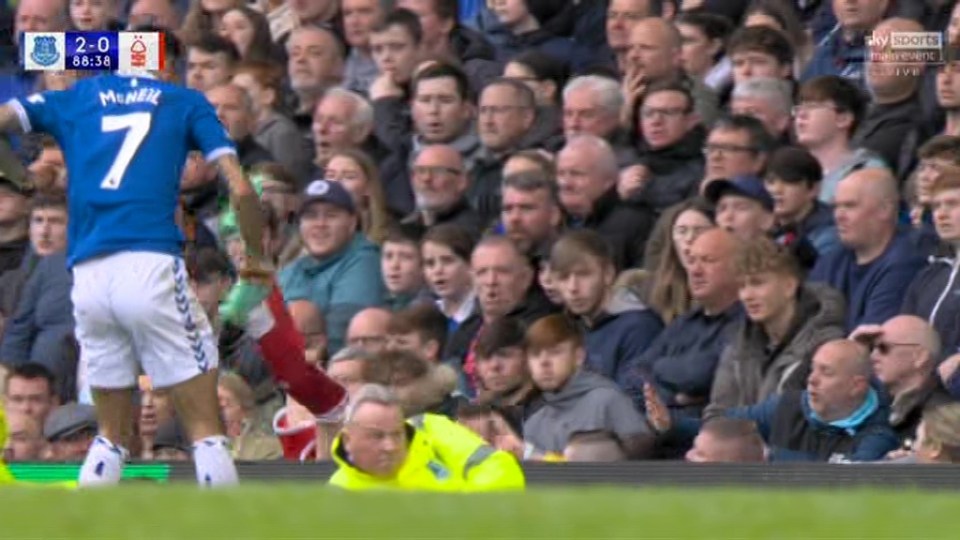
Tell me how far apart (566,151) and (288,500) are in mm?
6224

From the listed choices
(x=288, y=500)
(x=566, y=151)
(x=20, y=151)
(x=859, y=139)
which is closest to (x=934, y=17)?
(x=859, y=139)

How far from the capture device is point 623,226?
1427 cm

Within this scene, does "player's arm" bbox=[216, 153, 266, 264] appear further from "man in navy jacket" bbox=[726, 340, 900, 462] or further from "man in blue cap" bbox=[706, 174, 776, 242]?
"man in blue cap" bbox=[706, 174, 776, 242]

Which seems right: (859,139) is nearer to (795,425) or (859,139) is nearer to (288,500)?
(795,425)

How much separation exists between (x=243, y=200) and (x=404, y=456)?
1.05 m

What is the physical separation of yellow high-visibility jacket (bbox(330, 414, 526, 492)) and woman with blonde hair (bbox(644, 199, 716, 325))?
207 centimetres

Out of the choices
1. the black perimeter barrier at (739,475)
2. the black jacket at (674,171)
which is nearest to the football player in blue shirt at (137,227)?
the black perimeter barrier at (739,475)

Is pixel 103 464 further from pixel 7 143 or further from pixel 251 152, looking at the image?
pixel 251 152

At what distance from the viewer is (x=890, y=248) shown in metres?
13.2

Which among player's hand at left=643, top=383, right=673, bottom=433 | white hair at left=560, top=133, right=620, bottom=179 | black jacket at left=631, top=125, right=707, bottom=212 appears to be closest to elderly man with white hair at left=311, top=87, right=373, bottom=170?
white hair at left=560, top=133, right=620, bottom=179

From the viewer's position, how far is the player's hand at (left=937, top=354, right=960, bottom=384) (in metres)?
12.4

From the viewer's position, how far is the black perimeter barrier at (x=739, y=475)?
38.6 ft

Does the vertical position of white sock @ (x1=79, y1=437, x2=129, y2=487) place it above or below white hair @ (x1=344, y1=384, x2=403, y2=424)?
below

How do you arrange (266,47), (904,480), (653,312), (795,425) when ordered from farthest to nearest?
(266,47), (653,312), (795,425), (904,480)
